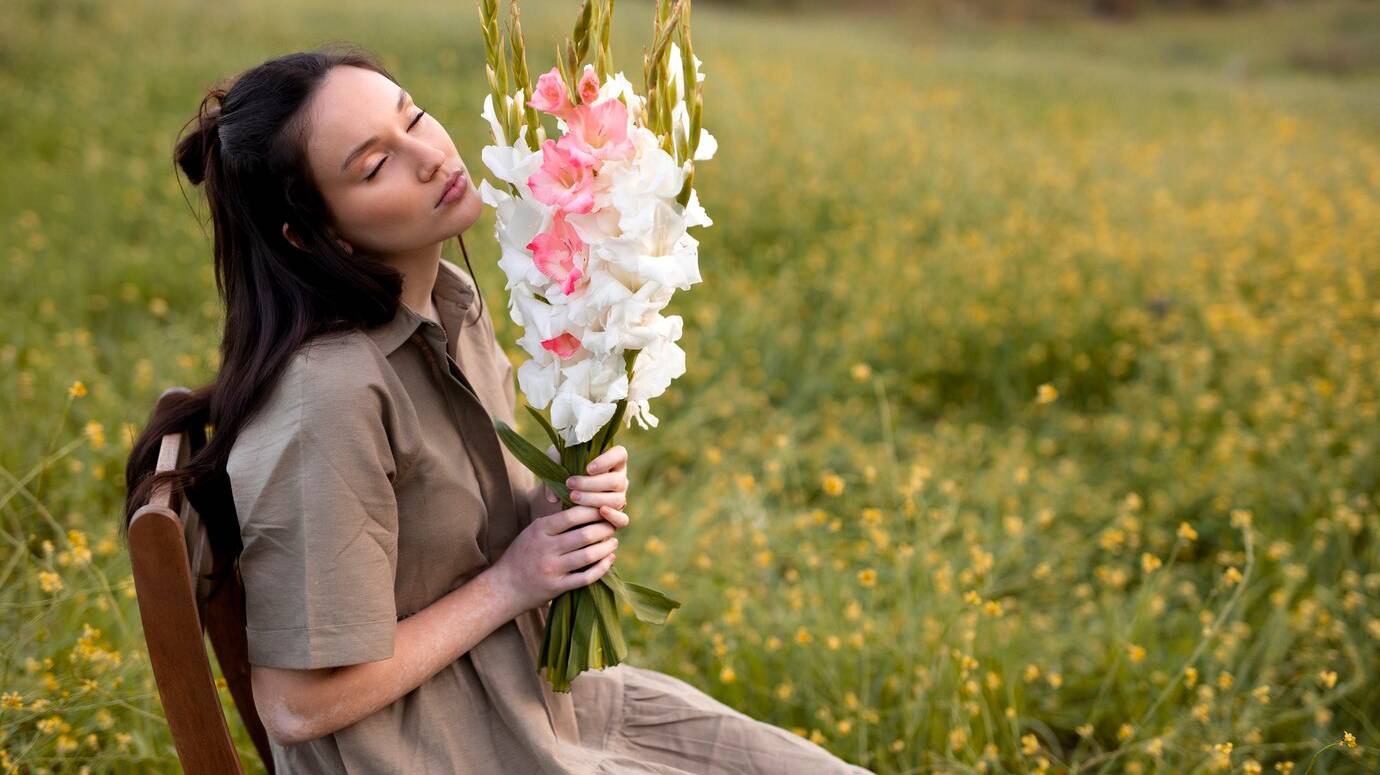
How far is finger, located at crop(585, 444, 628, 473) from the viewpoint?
137 centimetres

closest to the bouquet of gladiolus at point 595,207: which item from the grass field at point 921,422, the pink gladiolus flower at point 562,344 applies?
the pink gladiolus flower at point 562,344

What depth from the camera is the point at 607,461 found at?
1.38 m

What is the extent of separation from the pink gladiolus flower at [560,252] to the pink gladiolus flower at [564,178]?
0.11 ft

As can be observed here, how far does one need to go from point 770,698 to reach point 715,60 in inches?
305

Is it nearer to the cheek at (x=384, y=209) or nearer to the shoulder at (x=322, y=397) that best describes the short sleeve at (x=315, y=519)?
the shoulder at (x=322, y=397)

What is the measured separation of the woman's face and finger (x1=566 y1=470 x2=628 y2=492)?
37 cm

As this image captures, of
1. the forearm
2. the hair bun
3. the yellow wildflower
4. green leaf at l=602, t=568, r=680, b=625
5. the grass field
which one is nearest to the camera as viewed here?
the forearm

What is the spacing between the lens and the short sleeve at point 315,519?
1.19m

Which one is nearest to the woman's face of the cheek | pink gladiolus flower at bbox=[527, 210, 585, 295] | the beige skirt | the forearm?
the cheek

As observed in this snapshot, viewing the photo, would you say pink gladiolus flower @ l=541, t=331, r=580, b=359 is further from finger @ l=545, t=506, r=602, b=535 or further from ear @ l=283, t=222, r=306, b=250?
ear @ l=283, t=222, r=306, b=250

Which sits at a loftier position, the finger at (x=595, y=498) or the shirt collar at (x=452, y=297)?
the shirt collar at (x=452, y=297)

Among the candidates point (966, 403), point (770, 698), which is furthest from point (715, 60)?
point (770, 698)

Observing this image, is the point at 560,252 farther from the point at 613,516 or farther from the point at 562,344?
the point at 613,516

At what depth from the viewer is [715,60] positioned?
30.3ft
